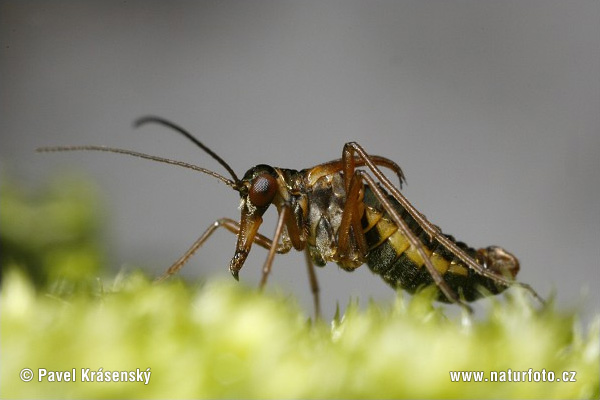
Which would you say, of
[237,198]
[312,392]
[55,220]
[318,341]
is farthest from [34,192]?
[312,392]

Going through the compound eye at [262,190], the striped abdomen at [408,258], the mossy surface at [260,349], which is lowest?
the mossy surface at [260,349]

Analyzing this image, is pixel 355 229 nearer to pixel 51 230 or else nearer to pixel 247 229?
pixel 247 229

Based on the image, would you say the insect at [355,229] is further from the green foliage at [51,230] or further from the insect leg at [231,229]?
the green foliage at [51,230]

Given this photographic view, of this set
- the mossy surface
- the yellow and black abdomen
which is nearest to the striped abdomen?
the yellow and black abdomen

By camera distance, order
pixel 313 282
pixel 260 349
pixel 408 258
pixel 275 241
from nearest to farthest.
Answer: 1. pixel 260 349
2. pixel 275 241
3. pixel 408 258
4. pixel 313 282

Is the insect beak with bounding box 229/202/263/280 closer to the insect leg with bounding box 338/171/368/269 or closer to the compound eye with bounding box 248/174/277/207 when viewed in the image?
the compound eye with bounding box 248/174/277/207

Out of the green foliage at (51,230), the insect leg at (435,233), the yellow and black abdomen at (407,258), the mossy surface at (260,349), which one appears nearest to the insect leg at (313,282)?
the yellow and black abdomen at (407,258)

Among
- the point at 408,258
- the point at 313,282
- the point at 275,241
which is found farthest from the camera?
the point at 313,282

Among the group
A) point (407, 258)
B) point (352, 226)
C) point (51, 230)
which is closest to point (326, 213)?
point (352, 226)
